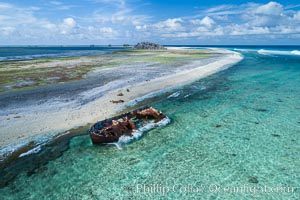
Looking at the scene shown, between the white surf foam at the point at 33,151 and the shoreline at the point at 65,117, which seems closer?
the white surf foam at the point at 33,151

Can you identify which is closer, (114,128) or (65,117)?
(114,128)

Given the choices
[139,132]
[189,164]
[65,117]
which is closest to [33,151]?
[65,117]

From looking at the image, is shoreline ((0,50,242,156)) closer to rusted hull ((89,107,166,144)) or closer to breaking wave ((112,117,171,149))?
rusted hull ((89,107,166,144))

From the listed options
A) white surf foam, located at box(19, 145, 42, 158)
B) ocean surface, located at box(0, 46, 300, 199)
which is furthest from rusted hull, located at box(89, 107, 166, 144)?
white surf foam, located at box(19, 145, 42, 158)

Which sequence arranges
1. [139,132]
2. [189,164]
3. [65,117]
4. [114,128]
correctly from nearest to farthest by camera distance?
[189,164], [114,128], [139,132], [65,117]

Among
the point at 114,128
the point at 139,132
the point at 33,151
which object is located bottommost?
the point at 33,151

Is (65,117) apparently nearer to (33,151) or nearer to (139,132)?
(33,151)

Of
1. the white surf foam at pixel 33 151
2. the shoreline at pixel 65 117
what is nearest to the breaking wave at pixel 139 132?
the shoreline at pixel 65 117

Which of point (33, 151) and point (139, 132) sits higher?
point (139, 132)

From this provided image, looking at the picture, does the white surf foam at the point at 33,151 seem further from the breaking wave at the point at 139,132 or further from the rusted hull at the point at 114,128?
the breaking wave at the point at 139,132
